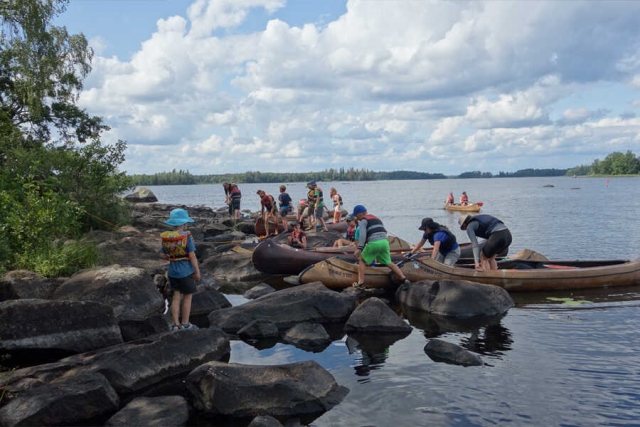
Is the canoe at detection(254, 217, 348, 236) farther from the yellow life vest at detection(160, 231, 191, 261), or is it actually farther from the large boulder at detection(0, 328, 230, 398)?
the large boulder at detection(0, 328, 230, 398)

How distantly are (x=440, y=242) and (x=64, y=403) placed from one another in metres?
9.07

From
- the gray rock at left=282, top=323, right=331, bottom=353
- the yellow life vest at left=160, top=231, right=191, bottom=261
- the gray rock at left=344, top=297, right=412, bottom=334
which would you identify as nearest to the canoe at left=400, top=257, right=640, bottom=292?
the gray rock at left=344, top=297, right=412, bottom=334

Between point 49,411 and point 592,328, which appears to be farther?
point 592,328

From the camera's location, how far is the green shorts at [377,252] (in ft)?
38.7

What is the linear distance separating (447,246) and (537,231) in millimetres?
17191

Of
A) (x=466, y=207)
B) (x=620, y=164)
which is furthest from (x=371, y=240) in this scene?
(x=620, y=164)

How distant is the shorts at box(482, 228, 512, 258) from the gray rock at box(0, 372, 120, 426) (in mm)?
9077

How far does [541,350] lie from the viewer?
27.3 ft

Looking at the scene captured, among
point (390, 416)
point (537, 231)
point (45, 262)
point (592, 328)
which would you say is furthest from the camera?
point (537, 231)

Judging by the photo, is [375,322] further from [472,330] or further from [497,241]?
[497,241]

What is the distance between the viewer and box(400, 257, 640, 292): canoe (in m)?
12.4

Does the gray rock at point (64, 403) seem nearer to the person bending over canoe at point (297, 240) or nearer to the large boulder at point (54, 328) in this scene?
the large boulder at point (54, 328)

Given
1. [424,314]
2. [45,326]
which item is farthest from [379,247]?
[45,326]

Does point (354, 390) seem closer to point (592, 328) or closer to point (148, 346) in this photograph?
point (148, 346)
